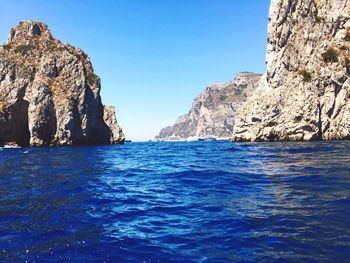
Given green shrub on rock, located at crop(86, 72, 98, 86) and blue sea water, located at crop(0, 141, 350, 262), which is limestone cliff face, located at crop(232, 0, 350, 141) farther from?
blue sea water, located at crop(0, 141, 350, 262)

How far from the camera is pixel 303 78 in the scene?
80562 millimetres

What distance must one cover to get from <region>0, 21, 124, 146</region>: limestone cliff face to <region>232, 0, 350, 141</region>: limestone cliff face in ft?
149

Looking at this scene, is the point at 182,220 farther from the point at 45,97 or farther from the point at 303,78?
the point at 45,97

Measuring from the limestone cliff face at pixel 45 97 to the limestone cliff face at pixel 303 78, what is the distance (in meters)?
45.6

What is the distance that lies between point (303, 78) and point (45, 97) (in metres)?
69.4

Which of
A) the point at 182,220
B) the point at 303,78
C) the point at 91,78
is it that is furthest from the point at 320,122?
the point at 91,78

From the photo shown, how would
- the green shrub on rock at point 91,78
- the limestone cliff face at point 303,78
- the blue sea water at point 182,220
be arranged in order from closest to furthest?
the blue sea water at point 182,220 → the limestone cliff face at point 303,78 → the green shrub on rock at point 91,78

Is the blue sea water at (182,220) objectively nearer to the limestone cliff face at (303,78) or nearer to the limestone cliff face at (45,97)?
the limestone cliff face at (303,78)

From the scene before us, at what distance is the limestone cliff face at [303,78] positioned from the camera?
243 feet

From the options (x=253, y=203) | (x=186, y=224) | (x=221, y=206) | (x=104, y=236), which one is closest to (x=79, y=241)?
(x=104, y=236)

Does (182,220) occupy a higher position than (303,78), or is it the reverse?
(303,78)

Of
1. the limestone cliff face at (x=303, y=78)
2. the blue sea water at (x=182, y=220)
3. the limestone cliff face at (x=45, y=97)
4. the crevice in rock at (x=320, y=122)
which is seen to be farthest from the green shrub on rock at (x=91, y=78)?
the blue sea water at (x=182, y=220)

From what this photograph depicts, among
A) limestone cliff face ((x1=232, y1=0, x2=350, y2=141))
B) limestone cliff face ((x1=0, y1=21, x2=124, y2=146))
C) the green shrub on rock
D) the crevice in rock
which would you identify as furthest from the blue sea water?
the green shrub on rock

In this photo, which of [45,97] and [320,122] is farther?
[45,97]
